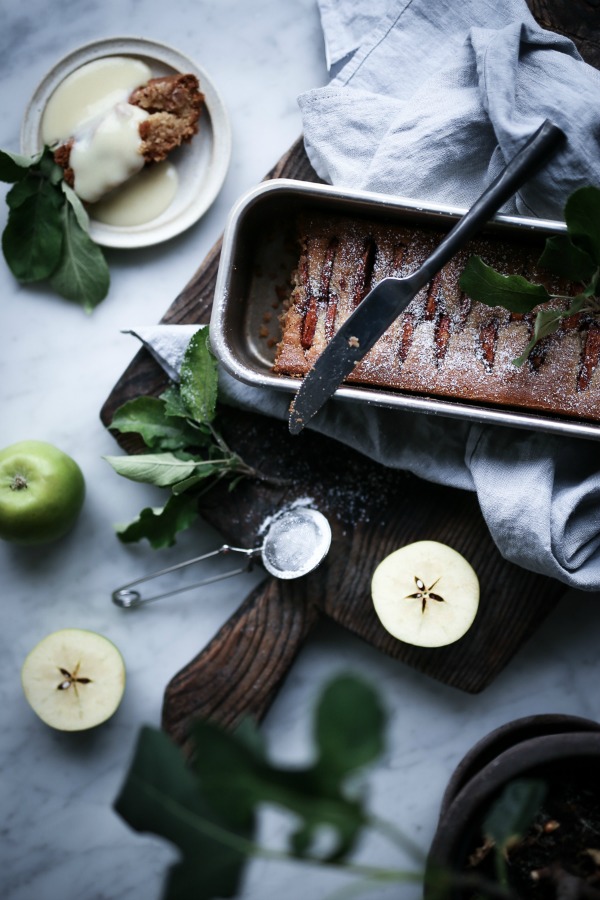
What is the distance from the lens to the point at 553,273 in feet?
4.42

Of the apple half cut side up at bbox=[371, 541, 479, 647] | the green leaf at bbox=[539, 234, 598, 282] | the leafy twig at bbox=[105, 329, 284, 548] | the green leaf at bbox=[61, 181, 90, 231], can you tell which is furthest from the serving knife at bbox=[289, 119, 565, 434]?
the green leaf at bbox=[61, 181, 90, 231]

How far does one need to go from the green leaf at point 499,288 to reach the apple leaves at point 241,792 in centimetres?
83

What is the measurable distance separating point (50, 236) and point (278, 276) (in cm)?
48

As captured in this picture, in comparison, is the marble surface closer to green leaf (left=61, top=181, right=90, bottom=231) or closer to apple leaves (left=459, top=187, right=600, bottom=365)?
green leaf (left=61, top=181, right=90, bottom=231)

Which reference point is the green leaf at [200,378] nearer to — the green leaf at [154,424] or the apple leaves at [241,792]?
the green leaf at [154,424]

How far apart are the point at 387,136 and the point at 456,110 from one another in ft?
0.42

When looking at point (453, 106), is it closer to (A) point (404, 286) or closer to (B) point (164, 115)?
(A) point (404, 286)

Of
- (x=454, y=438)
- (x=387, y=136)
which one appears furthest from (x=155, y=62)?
(x=454, y=438)

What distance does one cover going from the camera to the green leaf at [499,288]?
50.4 inches

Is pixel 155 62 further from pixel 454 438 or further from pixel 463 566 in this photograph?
pixel 463 566

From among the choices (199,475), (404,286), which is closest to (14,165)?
(199,475)

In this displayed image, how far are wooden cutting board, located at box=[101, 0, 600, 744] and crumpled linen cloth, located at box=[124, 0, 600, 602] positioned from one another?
3.0 inches

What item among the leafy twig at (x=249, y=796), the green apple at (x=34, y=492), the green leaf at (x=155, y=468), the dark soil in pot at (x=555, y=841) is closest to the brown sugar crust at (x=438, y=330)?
the green leaf at (x=155, y=468)

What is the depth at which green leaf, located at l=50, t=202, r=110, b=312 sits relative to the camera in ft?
5.37
